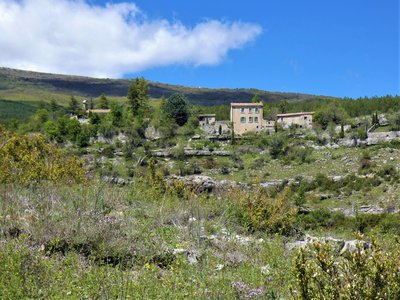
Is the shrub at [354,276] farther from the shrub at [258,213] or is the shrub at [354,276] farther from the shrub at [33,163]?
the shrub at [33,163]

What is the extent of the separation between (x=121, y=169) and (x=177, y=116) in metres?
29.3

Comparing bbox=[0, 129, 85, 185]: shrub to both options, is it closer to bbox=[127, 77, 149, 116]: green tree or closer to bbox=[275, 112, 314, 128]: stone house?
bbox=[127, 77, 149, 116]: green tree

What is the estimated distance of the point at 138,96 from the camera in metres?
72.9

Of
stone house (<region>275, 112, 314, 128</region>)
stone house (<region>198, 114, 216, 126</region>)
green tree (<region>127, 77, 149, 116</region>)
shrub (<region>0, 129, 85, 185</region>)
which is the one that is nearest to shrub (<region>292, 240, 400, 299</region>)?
shrub (<region>0, 129, 85, 185</region>)

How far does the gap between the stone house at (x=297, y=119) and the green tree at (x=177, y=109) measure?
18255 mm

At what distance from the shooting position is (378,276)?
7.50ft

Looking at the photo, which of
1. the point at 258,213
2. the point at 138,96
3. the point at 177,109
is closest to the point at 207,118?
the point at 177,109

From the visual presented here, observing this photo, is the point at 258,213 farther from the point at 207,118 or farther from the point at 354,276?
the point at 207,118

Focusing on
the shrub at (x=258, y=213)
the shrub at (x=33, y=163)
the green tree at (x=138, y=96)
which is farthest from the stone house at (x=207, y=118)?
the shrub at (x=258, y=213)

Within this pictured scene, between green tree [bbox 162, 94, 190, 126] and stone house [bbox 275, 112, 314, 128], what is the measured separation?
719 inches

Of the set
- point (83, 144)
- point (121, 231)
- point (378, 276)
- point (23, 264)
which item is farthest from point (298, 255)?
point (83, 144)

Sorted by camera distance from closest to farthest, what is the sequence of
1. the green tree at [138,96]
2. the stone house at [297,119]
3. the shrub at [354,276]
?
the shrub at [354,276]
the green tree at [138,96]
the stone house at [297,119]

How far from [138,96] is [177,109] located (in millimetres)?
7419

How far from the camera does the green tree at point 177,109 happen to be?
2859 inches
